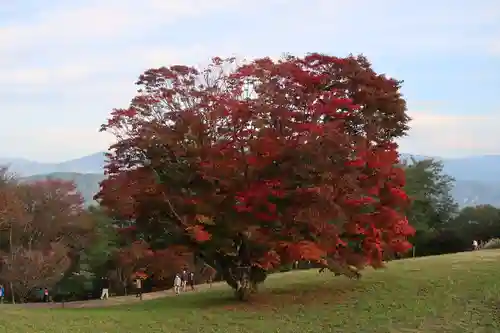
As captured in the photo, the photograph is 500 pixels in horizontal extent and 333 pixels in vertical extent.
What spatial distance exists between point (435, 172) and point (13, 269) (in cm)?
4602

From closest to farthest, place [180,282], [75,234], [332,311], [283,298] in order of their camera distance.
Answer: [332,311]
[283,298]
[180,282]
[75,234]

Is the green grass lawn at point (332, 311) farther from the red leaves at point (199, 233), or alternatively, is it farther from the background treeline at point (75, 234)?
the background treeline at point (75, 234)

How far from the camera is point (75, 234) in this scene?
49.0 metres

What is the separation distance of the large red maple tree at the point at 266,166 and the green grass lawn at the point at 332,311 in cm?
149

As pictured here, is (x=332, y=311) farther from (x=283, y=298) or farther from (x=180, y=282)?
(x=180, y=282)

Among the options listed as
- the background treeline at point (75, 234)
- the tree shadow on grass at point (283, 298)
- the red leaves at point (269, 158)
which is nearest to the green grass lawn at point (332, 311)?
the tree shadow on grass at point (283, 298)

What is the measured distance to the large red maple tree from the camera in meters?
18.4

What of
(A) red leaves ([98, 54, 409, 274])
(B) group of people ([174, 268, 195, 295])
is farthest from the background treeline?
(A) red leaves ([98, 54, 409, 274])

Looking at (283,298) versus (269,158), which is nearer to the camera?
(269,158)

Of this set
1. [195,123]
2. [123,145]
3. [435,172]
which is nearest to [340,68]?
[195,123]

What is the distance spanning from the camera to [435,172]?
2502 inches

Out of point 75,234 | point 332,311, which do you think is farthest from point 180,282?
point 75,234

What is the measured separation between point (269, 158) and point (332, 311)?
5.53m

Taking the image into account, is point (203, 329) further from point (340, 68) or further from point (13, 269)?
point (13, 269)
